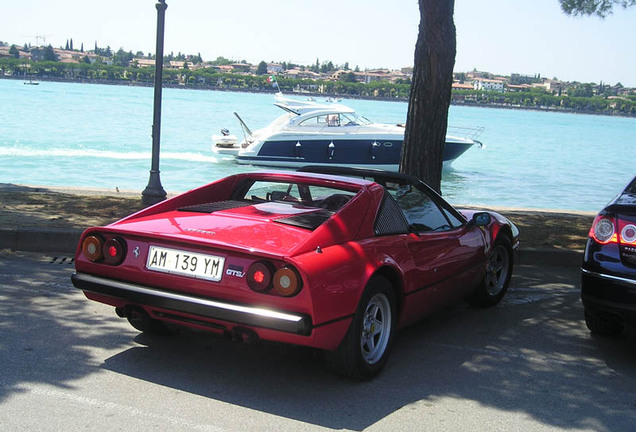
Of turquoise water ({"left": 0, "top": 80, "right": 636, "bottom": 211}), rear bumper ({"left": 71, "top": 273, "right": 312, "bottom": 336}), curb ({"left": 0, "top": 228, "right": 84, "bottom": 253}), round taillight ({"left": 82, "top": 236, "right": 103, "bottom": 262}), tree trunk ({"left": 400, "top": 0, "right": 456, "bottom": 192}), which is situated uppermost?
tree trunk ({"left": 400, "top": 0, "right": 456, "bottom": 192})

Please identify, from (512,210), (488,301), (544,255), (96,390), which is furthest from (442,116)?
(96,390)

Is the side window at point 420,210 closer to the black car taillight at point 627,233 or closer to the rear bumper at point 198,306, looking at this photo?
the black car taillight at point 627,233

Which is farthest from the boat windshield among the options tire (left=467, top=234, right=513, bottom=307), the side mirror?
the side mirror

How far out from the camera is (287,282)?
433 centimetres

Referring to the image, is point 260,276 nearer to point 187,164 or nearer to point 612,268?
point 612,268

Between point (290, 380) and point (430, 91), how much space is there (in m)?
5.80

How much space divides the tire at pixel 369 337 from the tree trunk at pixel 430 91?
16.4ft

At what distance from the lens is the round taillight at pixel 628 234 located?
5334mm

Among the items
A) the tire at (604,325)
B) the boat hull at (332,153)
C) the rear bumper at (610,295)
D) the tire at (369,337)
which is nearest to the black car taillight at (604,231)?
the rear bumper at (610,295)

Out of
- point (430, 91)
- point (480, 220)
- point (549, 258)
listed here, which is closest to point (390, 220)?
point (480, 220)

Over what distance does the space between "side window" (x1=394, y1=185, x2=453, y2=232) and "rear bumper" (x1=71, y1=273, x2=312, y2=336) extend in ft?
5.43

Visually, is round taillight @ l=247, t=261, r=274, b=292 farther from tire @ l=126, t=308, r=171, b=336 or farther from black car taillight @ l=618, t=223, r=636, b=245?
black car taillight @ l=618, t=223, r=636, b=245

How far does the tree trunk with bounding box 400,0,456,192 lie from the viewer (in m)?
9.63

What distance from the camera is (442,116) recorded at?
32.7 feet
